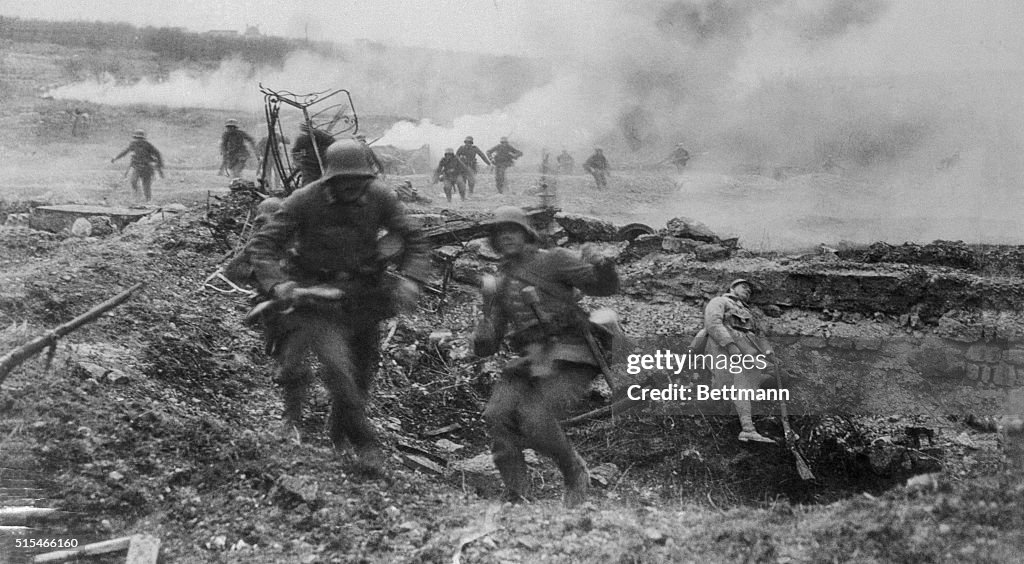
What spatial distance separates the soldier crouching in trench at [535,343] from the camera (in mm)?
3635

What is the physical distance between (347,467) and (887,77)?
8.74 meters

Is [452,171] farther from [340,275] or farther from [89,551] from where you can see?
[89,551]

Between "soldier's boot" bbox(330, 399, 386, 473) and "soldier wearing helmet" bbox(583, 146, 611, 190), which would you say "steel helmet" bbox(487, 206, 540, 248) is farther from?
"soldier wearing helmet" bbox(583, 146, 611, 190)

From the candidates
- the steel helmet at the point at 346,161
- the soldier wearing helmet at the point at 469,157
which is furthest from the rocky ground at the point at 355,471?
the soldier wearing helmet at the point at 469,157

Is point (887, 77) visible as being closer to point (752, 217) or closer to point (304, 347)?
point (752, 217)

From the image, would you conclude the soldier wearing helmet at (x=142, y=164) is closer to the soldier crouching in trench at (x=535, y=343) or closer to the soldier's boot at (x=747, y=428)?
the soldier crouching in trench at (x=535, y=343)

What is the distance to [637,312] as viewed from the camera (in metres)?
6.39

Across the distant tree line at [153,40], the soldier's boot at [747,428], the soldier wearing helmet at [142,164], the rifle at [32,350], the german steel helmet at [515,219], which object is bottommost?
the soldier's boot at [747,428]

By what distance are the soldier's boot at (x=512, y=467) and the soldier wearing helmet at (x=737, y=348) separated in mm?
1961

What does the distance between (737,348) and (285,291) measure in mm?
3061

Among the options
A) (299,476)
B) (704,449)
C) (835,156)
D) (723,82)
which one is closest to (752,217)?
(835,156)

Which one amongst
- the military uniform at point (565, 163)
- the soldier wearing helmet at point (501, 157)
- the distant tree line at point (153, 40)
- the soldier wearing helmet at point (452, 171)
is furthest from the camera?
the military uniform at point (565, 163)

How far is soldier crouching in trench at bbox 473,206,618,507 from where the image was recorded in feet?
11.9

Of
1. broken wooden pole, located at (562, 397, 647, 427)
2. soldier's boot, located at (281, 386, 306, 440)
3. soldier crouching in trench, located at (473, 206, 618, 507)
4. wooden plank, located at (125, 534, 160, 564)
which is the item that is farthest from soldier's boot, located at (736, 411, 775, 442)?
wooden plank, located at (125, 534, 160, 564)
